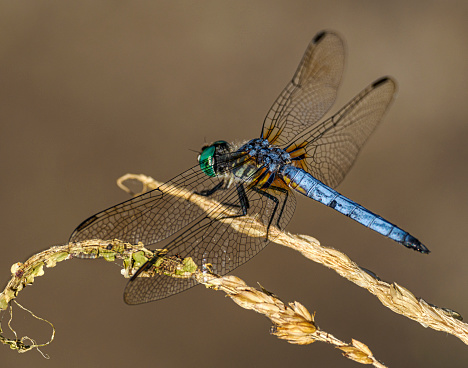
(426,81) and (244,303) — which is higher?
(426,81)

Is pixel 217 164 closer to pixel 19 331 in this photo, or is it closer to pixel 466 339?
pixel 466 339

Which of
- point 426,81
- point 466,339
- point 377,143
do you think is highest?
point 426,81

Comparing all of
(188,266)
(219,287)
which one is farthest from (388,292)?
(188,266)

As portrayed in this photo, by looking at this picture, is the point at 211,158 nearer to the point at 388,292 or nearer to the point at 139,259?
the point at 139,259

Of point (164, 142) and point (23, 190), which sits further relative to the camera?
point (164, 142)

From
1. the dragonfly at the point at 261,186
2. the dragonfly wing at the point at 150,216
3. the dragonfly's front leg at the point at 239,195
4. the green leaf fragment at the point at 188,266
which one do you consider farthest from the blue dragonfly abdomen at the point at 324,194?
the green leaf fragment at the point at 188,266

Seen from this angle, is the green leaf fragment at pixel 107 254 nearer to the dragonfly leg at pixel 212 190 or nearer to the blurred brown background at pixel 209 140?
the dragonfly leg at pixel 212 190

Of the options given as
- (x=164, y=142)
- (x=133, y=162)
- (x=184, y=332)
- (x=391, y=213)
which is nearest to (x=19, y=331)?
(x=184, y=332)
